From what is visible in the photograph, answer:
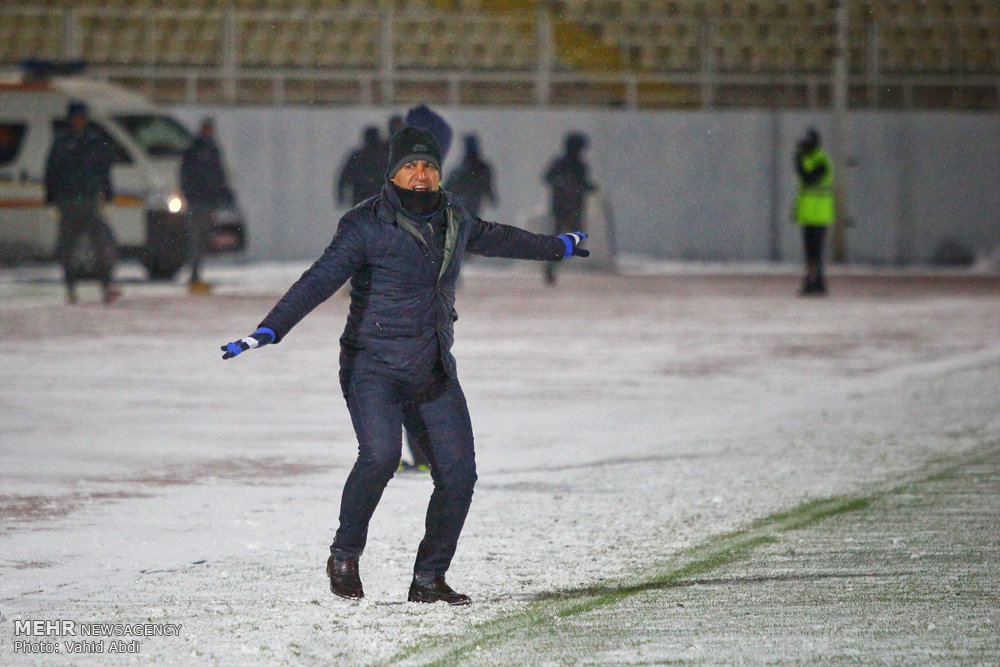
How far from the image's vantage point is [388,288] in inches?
218

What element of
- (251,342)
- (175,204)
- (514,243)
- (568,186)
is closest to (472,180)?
(568,186)

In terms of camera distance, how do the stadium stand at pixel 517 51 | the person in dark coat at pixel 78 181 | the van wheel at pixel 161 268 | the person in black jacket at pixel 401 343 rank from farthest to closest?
1. the stadium stand at pixel 517 51
2. the van wheel at pixel 161 268
3. the person in dark coat at pixel 78 181
4. the person in black jacket at pixel 401 343

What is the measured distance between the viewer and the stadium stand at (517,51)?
88.1 ft

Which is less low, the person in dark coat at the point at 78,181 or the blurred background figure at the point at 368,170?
the blurred background figure at the point at 368,170

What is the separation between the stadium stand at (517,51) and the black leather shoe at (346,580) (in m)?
21.5

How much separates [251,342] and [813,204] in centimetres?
1559

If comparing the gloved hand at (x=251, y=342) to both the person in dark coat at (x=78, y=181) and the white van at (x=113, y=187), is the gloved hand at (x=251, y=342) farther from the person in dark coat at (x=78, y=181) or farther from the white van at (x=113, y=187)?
the white van at (x=113, y=187)

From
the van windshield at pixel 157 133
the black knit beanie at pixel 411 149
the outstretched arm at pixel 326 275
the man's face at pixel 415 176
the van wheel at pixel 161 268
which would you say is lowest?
the van wheel at pixel 161 268

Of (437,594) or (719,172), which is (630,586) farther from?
(719,172)

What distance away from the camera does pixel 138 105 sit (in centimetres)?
2281

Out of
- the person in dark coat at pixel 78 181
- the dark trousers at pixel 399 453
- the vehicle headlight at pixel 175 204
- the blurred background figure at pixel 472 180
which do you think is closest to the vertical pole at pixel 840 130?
the blurred background figure at pixel 472 180

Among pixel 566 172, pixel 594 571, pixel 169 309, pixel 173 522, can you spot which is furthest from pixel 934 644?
pixel 566 172

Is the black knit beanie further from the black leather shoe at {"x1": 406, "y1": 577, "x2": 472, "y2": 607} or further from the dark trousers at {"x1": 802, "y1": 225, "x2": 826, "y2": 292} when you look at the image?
the dark trousers at {"x1": 802, "y1": 225, "x2": 826, "y2": 292}

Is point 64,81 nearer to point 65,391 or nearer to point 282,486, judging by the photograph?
point 65,391
